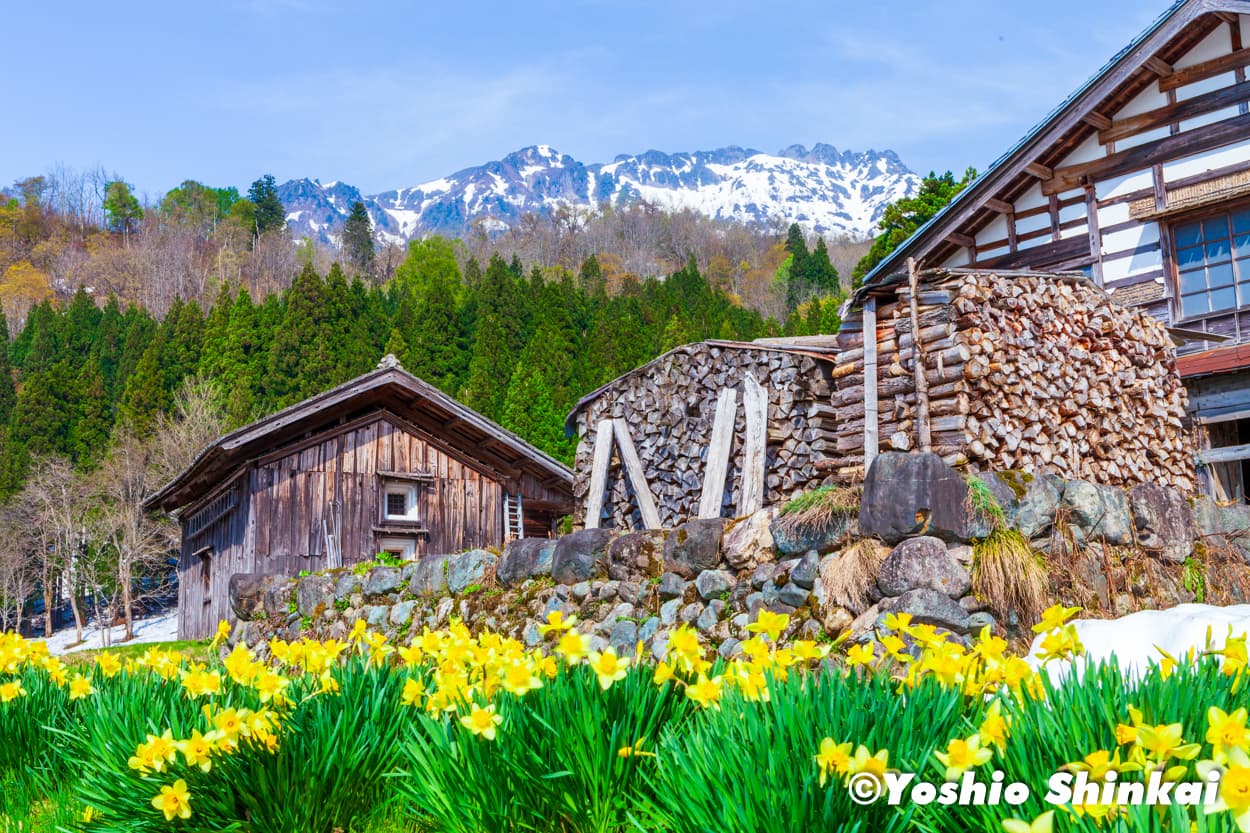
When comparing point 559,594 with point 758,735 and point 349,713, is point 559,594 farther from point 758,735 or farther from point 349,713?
point 758,735

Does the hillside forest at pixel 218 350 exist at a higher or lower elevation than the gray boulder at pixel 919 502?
higher

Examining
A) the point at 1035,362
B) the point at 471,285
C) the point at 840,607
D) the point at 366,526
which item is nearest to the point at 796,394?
the point at 1035,362

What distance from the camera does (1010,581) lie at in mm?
7023

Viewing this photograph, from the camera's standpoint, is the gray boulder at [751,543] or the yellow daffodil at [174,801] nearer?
the yellow daffodil at [174,801]

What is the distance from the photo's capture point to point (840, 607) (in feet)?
24.0

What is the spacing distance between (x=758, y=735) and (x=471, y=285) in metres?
56.1

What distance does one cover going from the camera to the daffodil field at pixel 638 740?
2590mm

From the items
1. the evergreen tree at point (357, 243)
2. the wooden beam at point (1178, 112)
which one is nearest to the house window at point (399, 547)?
the wooden beam at point (1178, 112)

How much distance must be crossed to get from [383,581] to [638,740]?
9348 mm

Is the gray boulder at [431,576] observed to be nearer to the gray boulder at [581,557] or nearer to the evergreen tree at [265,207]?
the gray boulder at [581,557]

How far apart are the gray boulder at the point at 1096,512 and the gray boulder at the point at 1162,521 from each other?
1.17 ft

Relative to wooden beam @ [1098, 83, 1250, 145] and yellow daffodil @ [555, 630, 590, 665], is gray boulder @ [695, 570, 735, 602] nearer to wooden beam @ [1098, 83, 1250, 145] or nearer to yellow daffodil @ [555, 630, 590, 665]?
yellow daffodil @ [555, 630, 590, 665]

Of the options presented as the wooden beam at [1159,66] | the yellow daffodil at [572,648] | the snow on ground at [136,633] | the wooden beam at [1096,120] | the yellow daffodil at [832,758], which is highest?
the wooden beam at [1159,66]

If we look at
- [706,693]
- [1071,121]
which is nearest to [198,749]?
[706,693]
